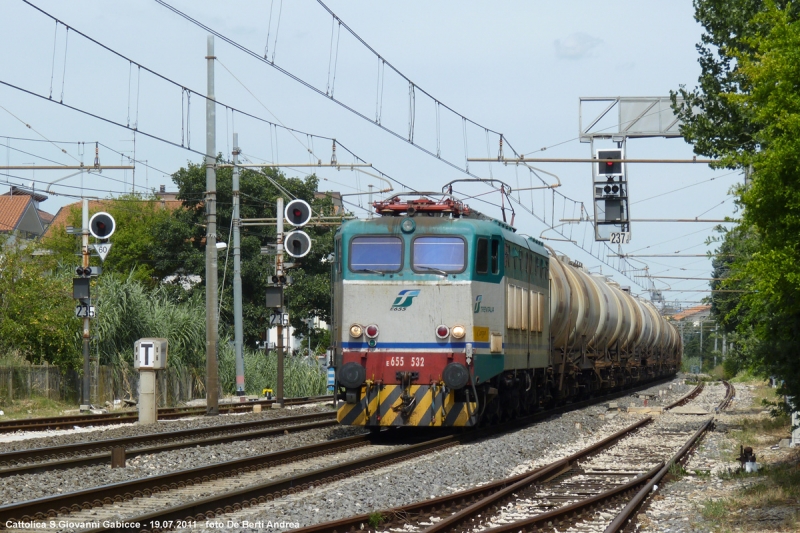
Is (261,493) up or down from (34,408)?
up

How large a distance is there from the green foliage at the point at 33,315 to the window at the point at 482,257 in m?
18.6

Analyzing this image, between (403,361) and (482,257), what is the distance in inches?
86.6

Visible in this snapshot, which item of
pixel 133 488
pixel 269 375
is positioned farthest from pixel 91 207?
pixel 133 488

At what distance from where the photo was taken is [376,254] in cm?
1739

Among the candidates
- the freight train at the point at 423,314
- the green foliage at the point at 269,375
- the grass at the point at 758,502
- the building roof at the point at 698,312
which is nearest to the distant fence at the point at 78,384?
the green foliage at the point at 269,375

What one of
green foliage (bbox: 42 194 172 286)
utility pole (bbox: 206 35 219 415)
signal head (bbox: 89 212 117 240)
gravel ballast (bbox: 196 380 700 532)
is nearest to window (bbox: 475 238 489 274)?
gravel ballast (bbox: 196 380 700 532)

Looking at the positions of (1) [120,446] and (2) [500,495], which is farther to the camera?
(1) [120,446]

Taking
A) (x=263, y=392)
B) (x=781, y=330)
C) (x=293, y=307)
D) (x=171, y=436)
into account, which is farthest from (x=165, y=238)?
(x=781, y=330)

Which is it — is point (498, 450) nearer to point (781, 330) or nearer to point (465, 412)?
point (465, 412)

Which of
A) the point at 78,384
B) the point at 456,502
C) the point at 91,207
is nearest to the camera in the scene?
the point at 456,502

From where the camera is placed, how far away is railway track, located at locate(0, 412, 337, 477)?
13555mm

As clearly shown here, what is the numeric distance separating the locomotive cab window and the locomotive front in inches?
7.7

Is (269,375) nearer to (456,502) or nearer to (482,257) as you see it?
(482,257)

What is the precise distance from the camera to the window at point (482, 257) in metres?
17.2
